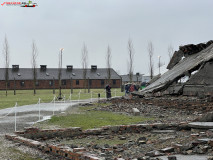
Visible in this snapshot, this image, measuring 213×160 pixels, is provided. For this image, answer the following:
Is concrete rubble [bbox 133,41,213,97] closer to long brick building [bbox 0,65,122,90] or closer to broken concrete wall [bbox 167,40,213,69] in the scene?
broken concrete wall [bbox 167,40,213,69]

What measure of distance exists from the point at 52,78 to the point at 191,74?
188ft

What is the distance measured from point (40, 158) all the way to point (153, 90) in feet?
53.6

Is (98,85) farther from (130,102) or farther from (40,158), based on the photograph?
(40,158)

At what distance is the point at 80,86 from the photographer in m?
78.2

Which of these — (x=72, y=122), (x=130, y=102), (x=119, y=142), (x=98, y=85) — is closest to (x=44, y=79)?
(x=98, y=85)

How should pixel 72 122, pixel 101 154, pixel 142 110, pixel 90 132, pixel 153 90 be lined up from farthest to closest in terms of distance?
pixel 153 90
pixel 142 110
pixel 72 122
pixel 90 132
pixel 101 154

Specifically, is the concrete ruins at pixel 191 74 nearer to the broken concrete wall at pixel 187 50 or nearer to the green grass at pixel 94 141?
the broken concrete wall at pixel 187 50

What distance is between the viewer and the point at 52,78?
7600 cm

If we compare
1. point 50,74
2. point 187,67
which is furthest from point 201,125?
point 50,74

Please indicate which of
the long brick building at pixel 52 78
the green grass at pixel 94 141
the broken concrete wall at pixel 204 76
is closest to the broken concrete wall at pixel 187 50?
the broken concrete wall at pixel 204 76

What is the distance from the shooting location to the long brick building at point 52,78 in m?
73.9

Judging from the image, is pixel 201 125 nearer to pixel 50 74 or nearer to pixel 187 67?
pixel 187 67

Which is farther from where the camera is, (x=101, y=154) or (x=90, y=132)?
(x=90, y=132)

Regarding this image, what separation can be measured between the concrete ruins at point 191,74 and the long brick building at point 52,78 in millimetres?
48232
